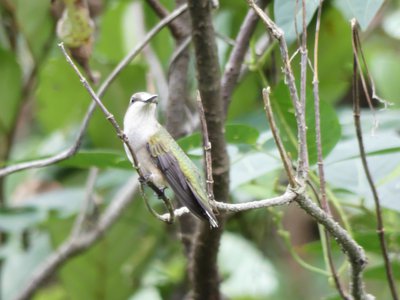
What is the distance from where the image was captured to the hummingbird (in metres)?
1.89

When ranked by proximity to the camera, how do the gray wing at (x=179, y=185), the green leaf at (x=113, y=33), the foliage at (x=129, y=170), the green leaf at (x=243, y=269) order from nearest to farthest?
the gray wing at (x=179, y=185)
the foliage at (x=129, y=170)
the green leaf at (x=113, y=33)
the green leaf at (x=243, y=269)

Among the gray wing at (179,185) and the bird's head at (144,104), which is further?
the bird's head at (144,104)

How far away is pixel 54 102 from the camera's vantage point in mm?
3523

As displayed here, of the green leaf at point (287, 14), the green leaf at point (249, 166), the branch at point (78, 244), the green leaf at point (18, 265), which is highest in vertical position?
the green leaf at point (287, 14)

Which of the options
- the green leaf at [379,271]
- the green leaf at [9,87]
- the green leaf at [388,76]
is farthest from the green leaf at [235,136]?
the green leaf at [388,76]

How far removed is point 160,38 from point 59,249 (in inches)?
36.2

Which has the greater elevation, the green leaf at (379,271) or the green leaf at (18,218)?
the green leaf at (18,218)

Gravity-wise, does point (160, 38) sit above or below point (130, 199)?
above

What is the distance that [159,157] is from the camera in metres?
1.94

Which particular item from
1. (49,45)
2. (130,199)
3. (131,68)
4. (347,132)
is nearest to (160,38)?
(131,68)

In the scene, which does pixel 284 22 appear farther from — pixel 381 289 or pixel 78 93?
pixel 381 289

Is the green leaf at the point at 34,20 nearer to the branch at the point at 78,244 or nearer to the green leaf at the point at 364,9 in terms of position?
the branch at the point at 78,244

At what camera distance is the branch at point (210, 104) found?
5.88 feet

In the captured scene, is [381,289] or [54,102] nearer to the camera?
[54,102]
